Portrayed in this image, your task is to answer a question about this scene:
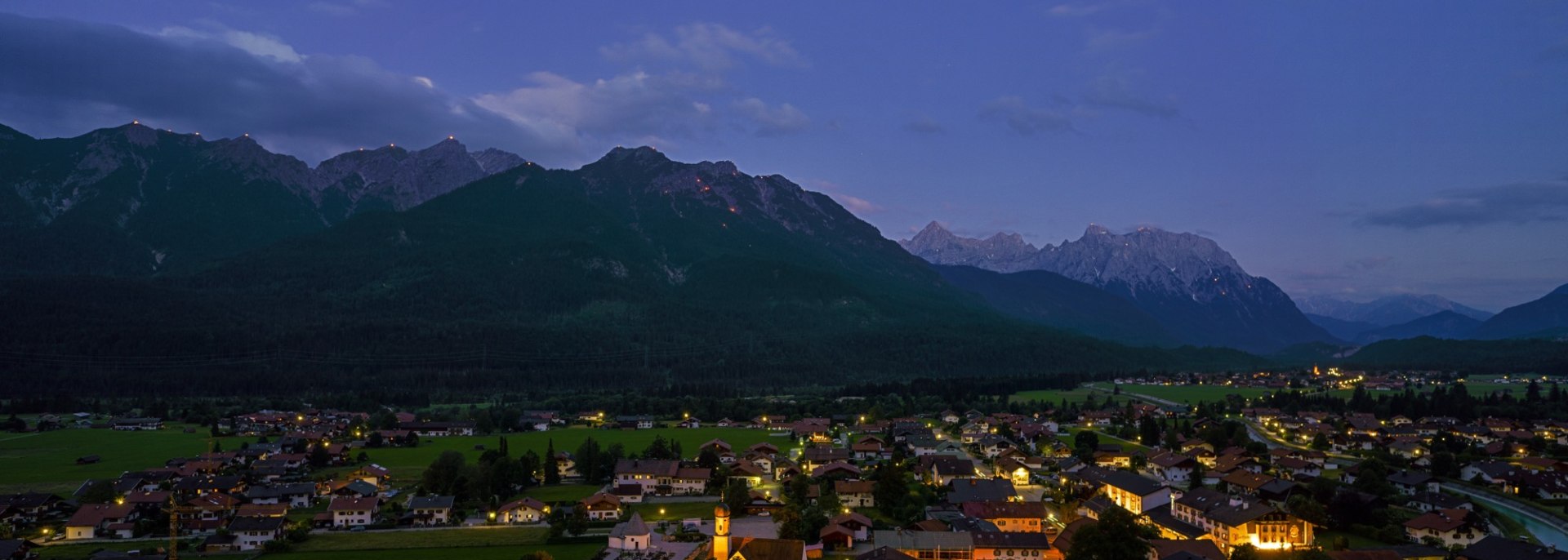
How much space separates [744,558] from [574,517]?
39.8 ft

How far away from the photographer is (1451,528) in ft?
128

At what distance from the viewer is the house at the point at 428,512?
1747 inches

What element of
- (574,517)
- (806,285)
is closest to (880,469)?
(574,517)

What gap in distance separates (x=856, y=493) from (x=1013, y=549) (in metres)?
12.1

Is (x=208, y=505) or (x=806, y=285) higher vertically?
(x=806, y=285)

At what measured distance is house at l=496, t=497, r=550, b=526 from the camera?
147ft

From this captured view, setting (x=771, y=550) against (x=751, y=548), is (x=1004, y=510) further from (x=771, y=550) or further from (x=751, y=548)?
(x=751, y=548)

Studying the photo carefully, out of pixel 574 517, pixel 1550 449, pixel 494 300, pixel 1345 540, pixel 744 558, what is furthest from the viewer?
pixel 494 300

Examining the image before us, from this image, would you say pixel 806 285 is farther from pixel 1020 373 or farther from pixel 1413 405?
pixel 1413 405

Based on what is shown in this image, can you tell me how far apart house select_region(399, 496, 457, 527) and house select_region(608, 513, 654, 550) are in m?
10.4

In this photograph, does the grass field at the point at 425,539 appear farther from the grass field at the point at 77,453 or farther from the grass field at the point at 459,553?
the grass field at the point at 77,453

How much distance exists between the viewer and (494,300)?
159000mm

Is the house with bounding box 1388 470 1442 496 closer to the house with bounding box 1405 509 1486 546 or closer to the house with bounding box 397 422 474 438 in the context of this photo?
the house with bounding box 1405 509 1486 546

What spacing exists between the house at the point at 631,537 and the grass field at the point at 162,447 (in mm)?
12461
